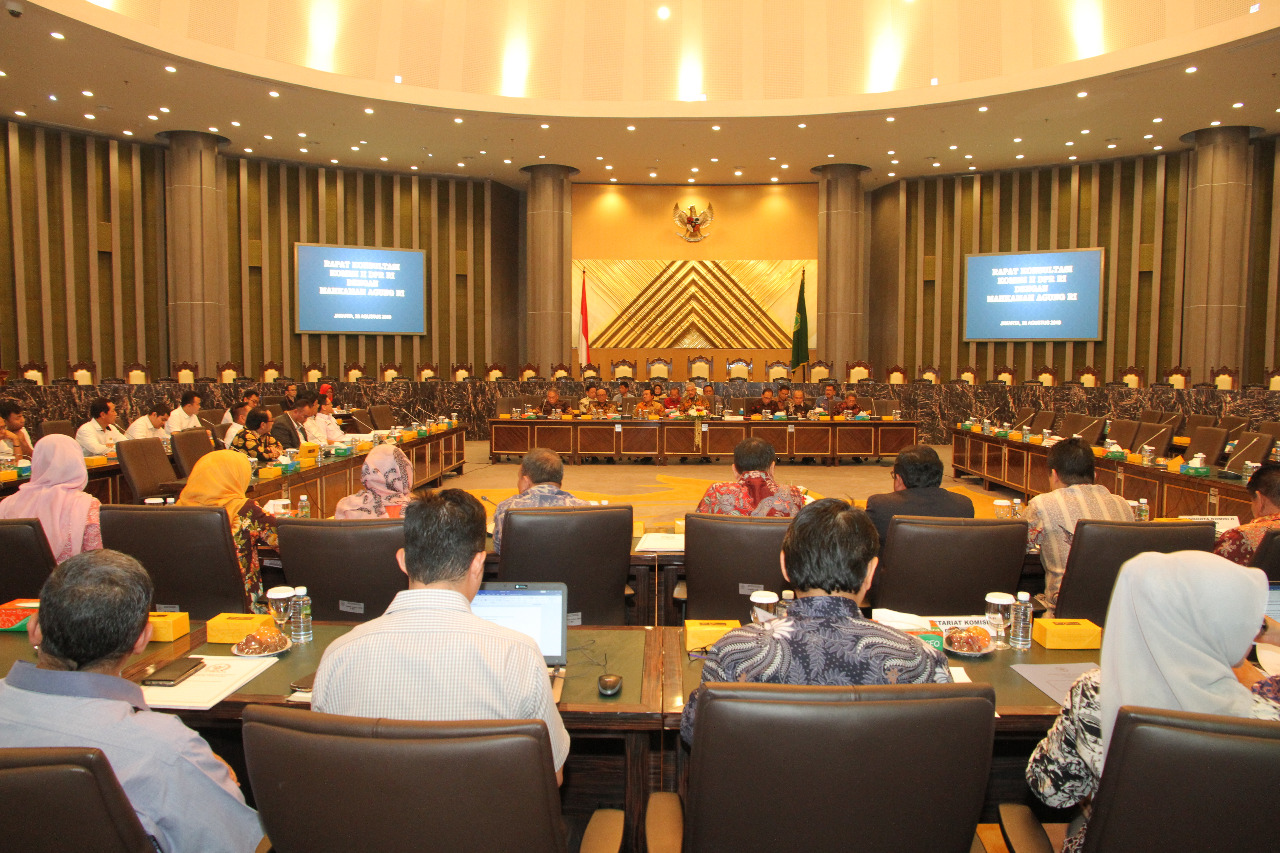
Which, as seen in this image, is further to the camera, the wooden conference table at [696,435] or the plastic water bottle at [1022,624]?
the wooden conference table at [696,435]

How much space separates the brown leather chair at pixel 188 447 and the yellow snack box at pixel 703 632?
4751 millimetres

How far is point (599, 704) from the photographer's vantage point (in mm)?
1753

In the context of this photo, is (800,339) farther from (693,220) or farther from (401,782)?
(401,782)

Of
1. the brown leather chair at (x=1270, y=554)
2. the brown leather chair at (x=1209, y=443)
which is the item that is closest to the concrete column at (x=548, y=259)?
the brown leather chair at (x=1209, y=443)

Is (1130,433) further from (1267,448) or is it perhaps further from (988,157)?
(988,157)

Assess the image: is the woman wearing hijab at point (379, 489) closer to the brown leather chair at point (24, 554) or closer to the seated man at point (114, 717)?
the brown leather chair at point (24, 554)

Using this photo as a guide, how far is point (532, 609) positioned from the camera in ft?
6.56

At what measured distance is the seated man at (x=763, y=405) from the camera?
1107 centimetres

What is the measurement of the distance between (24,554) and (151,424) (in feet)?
17.1

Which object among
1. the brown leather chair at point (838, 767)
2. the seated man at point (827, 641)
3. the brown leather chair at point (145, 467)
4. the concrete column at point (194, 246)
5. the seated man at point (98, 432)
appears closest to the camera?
the brown leather chair at point (838, 767)

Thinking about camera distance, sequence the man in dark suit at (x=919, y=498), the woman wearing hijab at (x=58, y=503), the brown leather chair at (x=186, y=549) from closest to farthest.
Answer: the brown leather chair at (x=186, y=549)
the woman wearing hijab at (x=58, y=503)
the man in dark suit at (x=919, y=498)

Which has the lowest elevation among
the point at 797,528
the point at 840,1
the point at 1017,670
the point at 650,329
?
the point at 1017,670

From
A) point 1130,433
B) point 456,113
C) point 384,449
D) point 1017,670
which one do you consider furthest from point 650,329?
point 1017,670

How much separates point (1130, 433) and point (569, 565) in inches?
244
